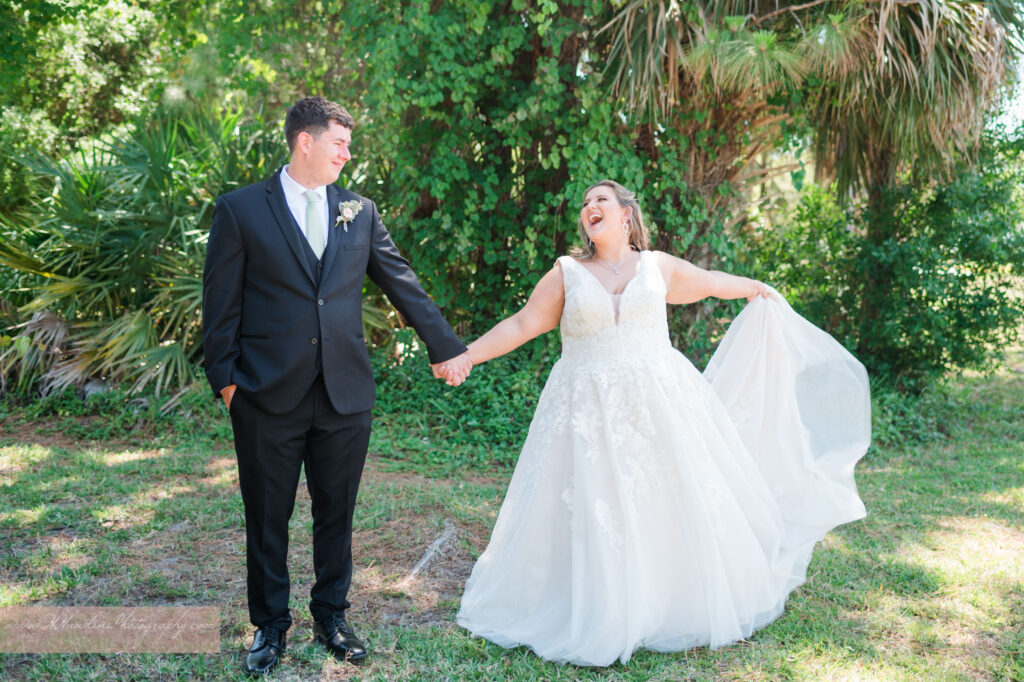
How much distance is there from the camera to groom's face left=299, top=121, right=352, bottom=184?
10.5ft

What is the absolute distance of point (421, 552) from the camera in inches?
185

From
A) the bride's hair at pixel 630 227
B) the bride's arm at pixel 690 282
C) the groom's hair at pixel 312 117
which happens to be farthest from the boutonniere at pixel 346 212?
the bride's arm at pixel 690 282

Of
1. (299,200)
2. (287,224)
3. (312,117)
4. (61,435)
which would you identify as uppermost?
(312,117)

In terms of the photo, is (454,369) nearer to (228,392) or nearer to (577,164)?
(228,392)

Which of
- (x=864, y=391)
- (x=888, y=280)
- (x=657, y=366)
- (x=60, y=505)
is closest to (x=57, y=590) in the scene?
(x=60, y=505)

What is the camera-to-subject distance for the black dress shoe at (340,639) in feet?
11.2

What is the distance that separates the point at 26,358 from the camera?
806 cm

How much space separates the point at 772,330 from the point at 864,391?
23.4 inches

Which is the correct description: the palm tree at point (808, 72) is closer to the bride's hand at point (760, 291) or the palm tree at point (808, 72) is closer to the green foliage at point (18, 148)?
the bride's hand at point (760, 291)

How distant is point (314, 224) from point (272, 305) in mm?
370

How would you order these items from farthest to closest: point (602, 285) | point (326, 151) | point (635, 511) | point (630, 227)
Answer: point (630, 227) → point (602, 285) → point (635, 511) → point (326, 151)

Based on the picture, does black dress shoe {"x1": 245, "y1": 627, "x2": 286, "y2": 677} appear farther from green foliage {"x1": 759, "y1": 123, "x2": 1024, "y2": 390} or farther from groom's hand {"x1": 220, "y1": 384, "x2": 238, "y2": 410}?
green foliage {"x1": 759, "y1": 123, "x2": 1024, "y2": 390}

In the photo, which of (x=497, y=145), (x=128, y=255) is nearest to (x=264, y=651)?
(x=497, y=145)

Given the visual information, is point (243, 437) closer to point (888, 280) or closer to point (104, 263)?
point (104, 263)
